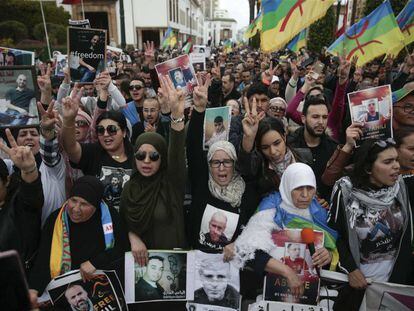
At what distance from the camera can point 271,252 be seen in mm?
2359

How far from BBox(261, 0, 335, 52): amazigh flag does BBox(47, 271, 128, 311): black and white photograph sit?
5.11m

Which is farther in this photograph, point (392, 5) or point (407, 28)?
point (392, 5)

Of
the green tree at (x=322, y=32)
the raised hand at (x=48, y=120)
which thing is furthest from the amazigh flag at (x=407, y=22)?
the green tree at (x=322, y=32)

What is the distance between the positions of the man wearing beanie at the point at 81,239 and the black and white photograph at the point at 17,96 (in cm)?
86

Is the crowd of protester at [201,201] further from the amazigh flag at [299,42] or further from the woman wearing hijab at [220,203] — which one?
the amazigh flag at [299,42]

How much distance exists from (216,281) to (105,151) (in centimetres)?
148

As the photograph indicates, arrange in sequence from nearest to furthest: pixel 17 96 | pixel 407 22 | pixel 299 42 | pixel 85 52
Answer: pixel 17 96 < pixel 85 52 < pixel 407 22 < pixel 299 42

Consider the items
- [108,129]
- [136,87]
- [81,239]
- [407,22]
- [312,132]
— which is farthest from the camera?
[407,22]

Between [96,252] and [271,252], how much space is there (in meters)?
1.23

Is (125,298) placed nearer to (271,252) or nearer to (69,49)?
(271,252)

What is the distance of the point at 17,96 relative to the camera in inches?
111

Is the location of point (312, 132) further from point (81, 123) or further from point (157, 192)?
point (81, 123)

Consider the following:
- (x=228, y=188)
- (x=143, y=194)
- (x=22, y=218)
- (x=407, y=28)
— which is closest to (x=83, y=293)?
(x=22, y=218)

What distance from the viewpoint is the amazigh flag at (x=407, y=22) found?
634 centimetres
